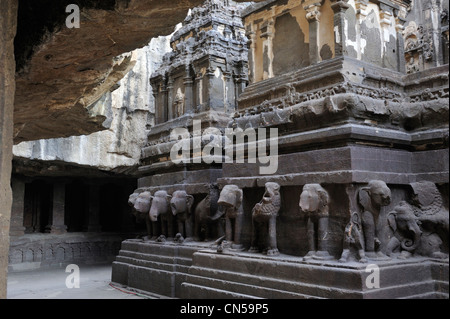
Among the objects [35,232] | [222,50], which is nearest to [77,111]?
[222,50]

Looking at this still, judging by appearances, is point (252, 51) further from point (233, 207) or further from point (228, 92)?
point (228, 92)

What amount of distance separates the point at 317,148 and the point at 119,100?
8999 mm

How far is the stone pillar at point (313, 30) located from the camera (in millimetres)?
6156

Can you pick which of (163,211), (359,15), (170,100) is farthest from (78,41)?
(170,100)

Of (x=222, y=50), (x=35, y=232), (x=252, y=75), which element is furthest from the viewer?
(x=35, y=232)

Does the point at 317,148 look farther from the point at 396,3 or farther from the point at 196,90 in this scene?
the point at 196,90

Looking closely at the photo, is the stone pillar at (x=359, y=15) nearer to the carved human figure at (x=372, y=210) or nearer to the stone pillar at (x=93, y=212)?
the carved human figure at (x=372, y=210)

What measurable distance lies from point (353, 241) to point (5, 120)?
148 inches

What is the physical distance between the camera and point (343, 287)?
448 cm

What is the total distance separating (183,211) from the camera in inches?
332

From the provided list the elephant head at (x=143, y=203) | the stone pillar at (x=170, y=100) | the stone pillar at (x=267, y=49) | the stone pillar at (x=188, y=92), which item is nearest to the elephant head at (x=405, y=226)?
the stone pillar at (x=267, y=49)

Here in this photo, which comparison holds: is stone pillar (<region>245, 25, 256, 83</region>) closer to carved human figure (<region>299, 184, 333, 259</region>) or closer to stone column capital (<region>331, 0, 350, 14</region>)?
stone column capital (<region>331, 0, 350, 14</region>)

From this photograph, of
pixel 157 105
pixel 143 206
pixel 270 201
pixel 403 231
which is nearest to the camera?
pixel 403 231

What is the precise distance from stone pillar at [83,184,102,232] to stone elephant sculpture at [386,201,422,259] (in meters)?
11.8
